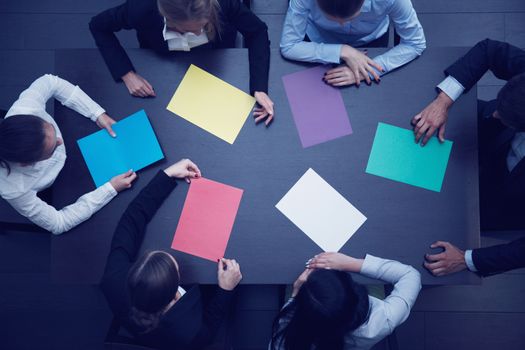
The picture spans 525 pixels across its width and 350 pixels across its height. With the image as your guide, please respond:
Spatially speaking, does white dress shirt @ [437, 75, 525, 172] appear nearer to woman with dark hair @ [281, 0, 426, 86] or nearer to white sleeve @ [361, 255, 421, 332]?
woman with dark hair @ [281, 0, 426, 86]

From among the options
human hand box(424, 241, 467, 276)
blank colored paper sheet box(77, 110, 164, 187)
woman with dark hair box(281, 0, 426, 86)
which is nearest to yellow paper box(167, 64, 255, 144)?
blank colored paper sheet box(77, 110, 164, 187)

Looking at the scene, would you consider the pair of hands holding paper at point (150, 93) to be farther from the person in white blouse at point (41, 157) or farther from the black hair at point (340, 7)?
the black hair at point (340, 7)

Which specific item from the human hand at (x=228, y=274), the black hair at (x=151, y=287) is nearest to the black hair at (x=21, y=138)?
the black hair at (x=151, y=287)

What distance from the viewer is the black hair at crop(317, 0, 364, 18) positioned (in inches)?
46.1

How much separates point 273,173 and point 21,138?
29.6 inches

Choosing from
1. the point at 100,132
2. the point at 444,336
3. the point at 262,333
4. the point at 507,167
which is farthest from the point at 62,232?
the point at 444,336

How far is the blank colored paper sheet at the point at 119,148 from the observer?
133cm

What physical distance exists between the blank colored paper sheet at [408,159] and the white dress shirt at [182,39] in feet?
2.14

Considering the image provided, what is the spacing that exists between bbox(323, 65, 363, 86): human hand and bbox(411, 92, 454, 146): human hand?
0.74 feet

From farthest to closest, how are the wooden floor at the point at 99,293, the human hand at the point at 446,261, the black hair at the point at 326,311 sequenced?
the wooden floor at the point at 99,293
the human hand at the point at 446,261
the black hair at the point at 326,311

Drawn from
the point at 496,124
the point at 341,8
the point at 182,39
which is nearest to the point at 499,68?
the point at 496,124

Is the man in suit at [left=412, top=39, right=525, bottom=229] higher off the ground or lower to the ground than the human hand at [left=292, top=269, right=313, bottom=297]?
higher

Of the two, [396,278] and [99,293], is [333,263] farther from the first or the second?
[99,293]

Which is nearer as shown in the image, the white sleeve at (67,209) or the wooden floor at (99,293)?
the white sleeve at (67,209)
